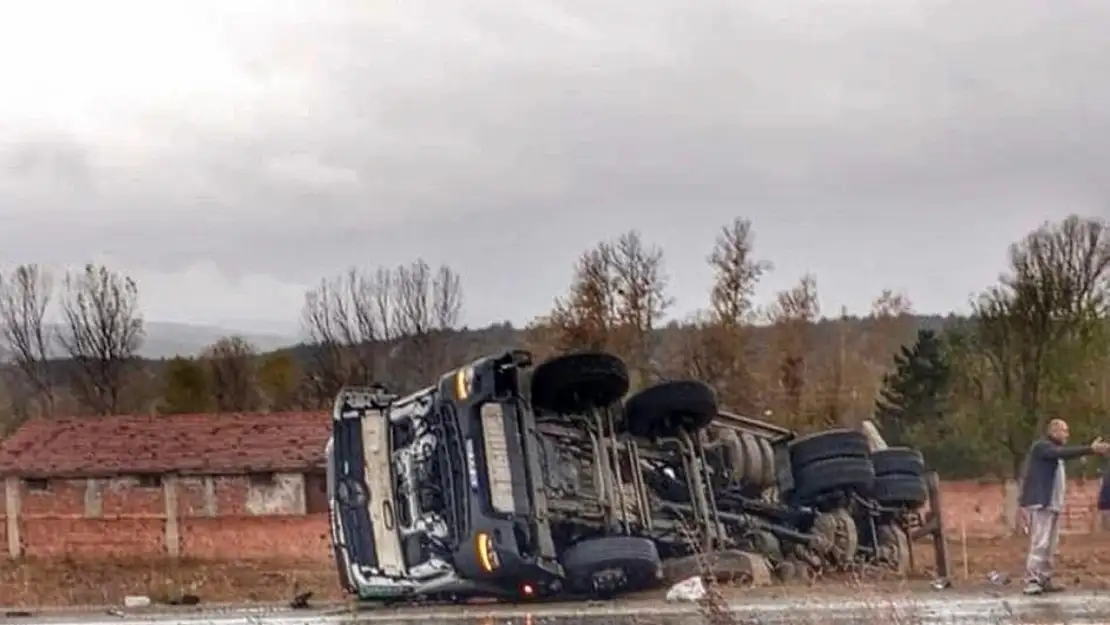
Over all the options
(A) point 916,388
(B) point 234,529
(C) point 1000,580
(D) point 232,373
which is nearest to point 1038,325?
(A) point 916,388

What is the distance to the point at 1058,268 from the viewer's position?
34312mm

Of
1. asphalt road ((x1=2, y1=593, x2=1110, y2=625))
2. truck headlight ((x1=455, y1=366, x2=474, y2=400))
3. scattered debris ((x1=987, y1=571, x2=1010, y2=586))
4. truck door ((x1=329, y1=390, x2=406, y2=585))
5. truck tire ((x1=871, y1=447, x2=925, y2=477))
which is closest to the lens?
asphalt road ((x1=2, y1=593, x2=1110, y2=625))

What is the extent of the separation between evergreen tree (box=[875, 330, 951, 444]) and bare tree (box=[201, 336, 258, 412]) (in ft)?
87.7

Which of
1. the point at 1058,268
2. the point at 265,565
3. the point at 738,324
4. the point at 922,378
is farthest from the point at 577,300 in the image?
the point at 265,565

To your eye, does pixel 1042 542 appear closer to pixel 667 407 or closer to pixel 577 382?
pixel 667 407

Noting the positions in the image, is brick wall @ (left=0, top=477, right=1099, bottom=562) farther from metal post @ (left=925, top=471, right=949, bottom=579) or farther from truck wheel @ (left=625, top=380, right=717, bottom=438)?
truck wheel @ (left=625, top=380, right=717, bottom=438)

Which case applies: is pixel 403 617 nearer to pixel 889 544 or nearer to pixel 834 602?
pixel 834 602

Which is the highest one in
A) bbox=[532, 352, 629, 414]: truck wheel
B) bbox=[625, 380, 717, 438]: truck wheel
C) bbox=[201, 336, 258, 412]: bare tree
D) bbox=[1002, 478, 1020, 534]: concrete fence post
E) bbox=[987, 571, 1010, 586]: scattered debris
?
bbox=[201, 336, 258, 412]: bare tree

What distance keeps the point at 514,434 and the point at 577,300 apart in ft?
113

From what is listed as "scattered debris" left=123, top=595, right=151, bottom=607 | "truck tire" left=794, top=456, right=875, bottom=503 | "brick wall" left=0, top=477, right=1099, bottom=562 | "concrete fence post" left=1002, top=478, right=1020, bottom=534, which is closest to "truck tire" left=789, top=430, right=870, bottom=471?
"truck tire" left=794, top=456, right=875, bottom=503

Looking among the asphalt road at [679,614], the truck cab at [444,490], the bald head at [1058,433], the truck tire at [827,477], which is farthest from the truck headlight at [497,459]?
the bald head at [1058,433]

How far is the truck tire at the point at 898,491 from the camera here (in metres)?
12.9

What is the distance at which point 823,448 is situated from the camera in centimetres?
1235

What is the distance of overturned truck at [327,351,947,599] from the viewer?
33.5ft
